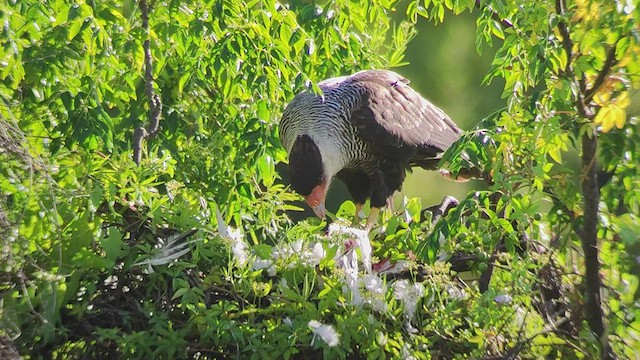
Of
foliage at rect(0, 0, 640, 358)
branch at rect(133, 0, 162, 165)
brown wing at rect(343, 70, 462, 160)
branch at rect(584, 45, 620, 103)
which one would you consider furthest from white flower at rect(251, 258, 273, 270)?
brown wing at rect(343, 70, 462, 160)

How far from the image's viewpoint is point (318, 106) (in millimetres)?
4488

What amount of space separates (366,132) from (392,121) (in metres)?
0.13

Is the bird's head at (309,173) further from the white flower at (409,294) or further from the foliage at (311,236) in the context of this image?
the white flower at (409,294)

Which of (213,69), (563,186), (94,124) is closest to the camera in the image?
(563,186)

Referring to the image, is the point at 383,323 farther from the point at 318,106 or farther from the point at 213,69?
the point at 318,106

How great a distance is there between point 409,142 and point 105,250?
235 centimetres

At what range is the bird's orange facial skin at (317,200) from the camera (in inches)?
166

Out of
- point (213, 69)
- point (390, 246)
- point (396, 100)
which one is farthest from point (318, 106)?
point (390, 246)

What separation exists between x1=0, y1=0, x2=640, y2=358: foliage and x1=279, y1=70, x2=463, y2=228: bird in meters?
1.62

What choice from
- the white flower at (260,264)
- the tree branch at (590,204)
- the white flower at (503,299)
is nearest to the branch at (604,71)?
the tree branch at (590,204)

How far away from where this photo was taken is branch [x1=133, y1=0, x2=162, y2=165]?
9.43 ft

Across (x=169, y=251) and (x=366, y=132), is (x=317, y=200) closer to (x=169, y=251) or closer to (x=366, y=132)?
(x=366, y=132)

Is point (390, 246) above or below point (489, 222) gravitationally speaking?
below

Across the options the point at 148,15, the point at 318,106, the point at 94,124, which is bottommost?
the point at 318,106
